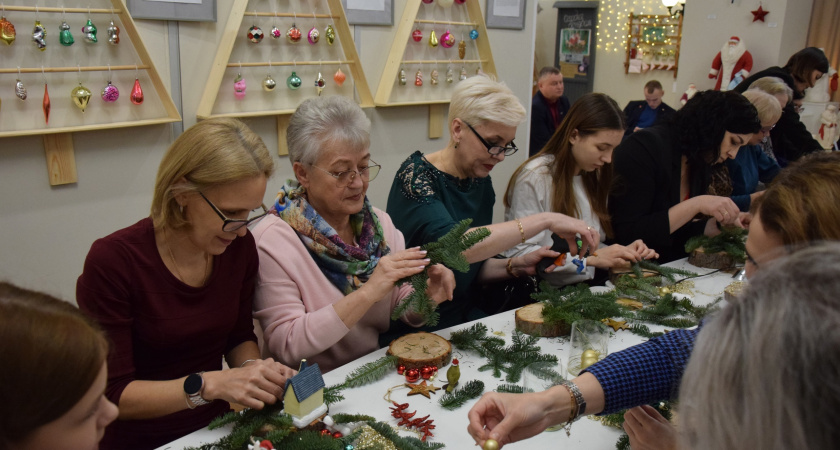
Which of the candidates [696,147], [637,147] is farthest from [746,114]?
[637,147]

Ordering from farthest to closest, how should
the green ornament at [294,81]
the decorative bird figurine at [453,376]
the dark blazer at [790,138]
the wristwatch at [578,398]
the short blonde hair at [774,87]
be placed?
the dark blazer at [790,138], the short blonde hair at [774,87], the green ornament at [294,81], the decorative bird figurine at [453,376], the wristwatch at [578,398]

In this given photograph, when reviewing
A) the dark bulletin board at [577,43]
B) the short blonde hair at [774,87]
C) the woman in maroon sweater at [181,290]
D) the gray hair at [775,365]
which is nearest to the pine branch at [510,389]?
the woman in maroon sweater at [181,290]

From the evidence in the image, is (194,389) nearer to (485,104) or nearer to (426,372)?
(426,372)

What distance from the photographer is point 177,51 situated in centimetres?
323

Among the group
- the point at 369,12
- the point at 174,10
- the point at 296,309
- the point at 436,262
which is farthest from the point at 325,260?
the point at 369,12

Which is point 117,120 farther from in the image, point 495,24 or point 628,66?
point 628,66

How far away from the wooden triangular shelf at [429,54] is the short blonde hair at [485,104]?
1.54m

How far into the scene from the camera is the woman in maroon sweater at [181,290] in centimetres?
156

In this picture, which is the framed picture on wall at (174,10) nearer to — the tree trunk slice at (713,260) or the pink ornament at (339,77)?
the pink ornament at (339,77)

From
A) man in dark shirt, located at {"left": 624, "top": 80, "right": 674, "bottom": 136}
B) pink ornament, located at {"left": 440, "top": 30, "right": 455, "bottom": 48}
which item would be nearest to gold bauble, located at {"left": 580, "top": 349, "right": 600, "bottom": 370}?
pink ornament, located at {"left": 440, "top": 30, "right": 455, "bottom": 48}

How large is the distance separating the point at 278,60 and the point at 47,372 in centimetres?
298

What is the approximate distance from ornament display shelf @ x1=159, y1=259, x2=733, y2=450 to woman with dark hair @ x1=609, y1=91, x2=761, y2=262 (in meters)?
1.19

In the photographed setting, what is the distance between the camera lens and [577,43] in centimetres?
1027

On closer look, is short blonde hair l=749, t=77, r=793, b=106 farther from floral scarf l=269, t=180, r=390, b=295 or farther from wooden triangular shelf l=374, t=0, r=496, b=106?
floral scarf l=269, t=180, r=390, b=295
